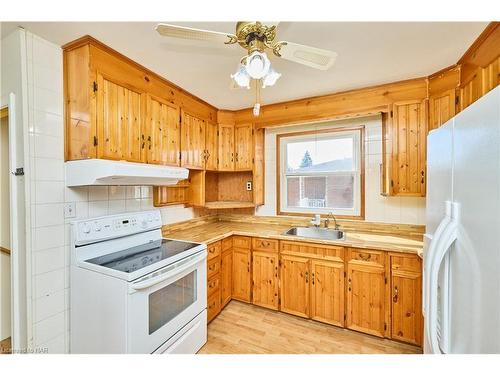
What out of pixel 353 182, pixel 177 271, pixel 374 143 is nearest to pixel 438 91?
pixel 374 143

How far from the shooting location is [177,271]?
1.55 m

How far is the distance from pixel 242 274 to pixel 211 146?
1586mm

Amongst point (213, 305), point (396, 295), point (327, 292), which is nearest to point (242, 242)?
point (213, 305)

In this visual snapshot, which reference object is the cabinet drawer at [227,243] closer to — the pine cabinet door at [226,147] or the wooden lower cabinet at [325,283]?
the wooden lower cabinet at [325,283]

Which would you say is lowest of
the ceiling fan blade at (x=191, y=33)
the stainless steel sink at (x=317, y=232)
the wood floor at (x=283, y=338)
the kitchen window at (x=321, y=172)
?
the wood floor at (x=283, y=338)

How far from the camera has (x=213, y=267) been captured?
222cm

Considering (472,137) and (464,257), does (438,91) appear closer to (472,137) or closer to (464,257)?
(472,137)

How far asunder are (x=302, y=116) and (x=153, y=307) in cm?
229

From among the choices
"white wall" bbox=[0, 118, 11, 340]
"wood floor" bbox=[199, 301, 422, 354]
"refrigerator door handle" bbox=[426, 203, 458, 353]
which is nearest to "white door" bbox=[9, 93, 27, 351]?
"white wall" bbox=[0, 118, 11, 340]

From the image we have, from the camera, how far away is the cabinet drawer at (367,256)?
1896mm

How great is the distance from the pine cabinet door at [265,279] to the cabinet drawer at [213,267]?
404 mm

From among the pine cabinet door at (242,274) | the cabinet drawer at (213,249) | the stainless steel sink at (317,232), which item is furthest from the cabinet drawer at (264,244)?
the cabinet drawer at (213,249)

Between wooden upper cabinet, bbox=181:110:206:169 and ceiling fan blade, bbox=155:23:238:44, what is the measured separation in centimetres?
131
